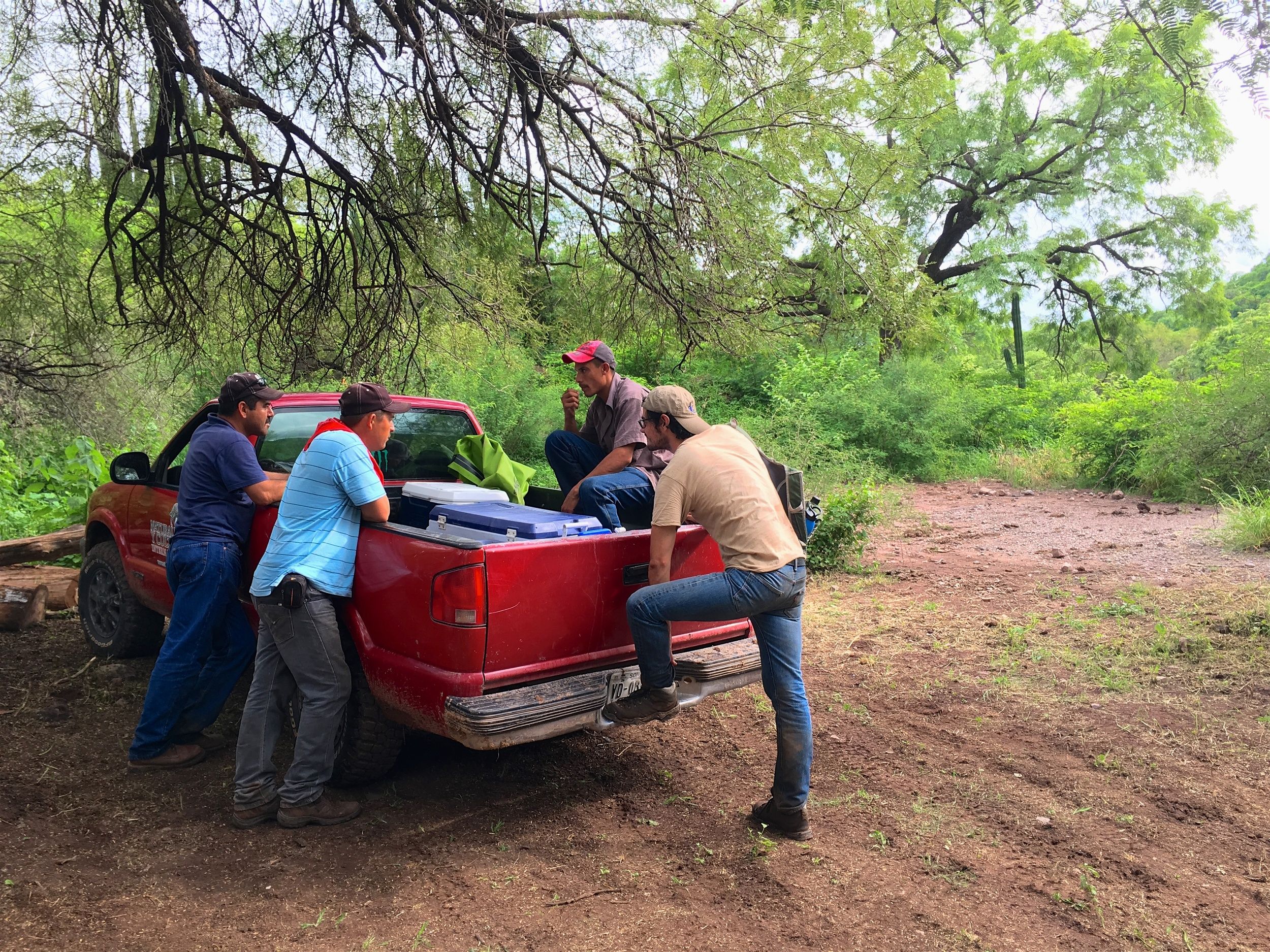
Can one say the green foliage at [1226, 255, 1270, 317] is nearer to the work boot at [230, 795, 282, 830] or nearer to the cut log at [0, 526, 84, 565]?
the cut log at [0, 526, 84, 565]

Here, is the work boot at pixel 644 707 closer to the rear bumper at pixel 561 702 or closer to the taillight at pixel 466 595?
the rear bumper at pixel 561 702

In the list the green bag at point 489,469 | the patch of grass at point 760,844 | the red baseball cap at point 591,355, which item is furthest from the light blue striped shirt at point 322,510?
the patch of grass at point 760,844

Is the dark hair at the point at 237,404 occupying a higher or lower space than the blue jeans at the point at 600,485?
higher

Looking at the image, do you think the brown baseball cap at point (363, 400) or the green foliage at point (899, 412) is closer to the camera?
the brown baseball cap at point (363, 400)

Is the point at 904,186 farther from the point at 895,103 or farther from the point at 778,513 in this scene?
the point at 778,513

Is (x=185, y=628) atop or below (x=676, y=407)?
below

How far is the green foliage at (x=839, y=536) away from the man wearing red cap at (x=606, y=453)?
454 cm

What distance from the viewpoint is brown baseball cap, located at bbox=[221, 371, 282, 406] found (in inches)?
175

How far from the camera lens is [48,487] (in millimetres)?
11719

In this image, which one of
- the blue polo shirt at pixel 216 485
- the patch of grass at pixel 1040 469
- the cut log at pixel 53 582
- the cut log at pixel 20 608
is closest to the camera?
the blue polo shirt at pixel 216 485

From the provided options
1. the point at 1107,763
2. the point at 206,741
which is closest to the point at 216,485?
the point at 206,741

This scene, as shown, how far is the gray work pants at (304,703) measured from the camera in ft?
12.4

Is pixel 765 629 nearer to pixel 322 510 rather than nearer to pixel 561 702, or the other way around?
pixel 561 702

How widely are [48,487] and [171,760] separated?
29.2 ft
